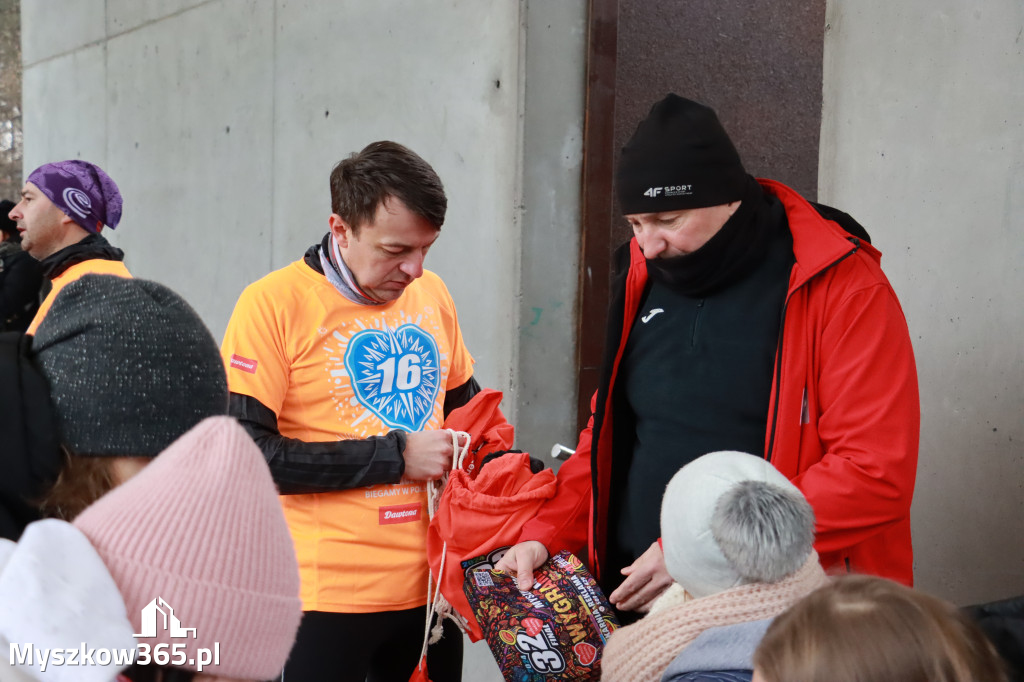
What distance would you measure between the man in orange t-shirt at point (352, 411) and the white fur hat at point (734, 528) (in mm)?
836

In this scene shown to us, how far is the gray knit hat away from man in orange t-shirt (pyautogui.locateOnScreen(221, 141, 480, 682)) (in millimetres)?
958

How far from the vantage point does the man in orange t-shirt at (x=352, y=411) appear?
2.11 meters

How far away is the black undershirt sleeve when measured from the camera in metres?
2.05

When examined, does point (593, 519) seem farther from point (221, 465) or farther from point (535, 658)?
point (221, 465)

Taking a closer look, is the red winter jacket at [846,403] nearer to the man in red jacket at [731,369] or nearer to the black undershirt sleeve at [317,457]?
the man in red jacket at [731,369]

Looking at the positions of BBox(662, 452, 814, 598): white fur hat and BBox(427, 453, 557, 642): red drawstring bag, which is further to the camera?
BBox(427, 453, 557, 642): red drawstring bag

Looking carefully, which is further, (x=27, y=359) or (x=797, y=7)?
(x=797, y=7)

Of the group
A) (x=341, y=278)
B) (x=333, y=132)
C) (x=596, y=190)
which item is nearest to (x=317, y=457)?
(x=341, y=278)

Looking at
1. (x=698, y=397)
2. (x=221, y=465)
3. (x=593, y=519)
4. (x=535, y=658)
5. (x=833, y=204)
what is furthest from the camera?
(x=833, y=204)

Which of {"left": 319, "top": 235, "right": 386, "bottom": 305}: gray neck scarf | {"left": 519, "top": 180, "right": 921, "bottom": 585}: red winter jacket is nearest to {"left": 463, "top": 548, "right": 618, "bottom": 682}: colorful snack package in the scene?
{"left": 519, "top": 180, "right": 921, "bottom": 585}: red winter jacket

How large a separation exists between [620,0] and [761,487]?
282 cm

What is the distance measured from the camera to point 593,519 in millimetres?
2145

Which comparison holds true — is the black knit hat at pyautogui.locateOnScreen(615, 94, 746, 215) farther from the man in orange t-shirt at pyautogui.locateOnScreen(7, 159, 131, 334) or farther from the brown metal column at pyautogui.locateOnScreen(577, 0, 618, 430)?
the man in orange t-shirt at pyautogui.locateOnScreen(7, 159, 131, 334)

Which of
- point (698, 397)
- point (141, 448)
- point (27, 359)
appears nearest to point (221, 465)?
point (141, 448)
